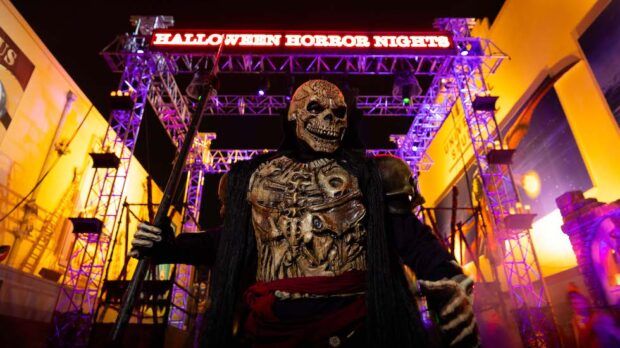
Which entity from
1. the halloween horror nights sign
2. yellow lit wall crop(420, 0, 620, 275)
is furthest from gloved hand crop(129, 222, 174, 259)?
the halloween horror nights sign

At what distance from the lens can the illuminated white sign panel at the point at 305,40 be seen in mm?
10047

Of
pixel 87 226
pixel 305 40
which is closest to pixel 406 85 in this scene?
pixel 305 40

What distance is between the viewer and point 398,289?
1639 mm

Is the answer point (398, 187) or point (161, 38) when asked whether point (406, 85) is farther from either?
point (398, 187)

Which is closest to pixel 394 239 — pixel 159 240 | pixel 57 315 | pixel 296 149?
pixel 296 149

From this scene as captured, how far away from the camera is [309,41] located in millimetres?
10172

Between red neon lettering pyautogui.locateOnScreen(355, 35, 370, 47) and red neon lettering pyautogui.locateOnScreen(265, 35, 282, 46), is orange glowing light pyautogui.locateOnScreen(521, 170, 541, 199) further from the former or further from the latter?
red neon lettering pyautogui.locateOnScreen(265, 35, 282, 46)

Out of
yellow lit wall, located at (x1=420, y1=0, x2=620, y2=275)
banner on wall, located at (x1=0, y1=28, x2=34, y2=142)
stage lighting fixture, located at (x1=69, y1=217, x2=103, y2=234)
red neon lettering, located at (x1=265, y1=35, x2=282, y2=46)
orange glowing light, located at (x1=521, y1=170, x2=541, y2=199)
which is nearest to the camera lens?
yellow lit wall, located at (x1=420, y1=0, x2=620, y2=275)

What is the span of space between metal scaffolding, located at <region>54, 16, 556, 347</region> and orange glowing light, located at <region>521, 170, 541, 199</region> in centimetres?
47

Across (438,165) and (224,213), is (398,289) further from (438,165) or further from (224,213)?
(438,165)

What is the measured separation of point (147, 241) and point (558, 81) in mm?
9578

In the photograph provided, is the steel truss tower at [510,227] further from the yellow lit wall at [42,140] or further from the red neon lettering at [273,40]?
the yellow lit wall at [42,140]

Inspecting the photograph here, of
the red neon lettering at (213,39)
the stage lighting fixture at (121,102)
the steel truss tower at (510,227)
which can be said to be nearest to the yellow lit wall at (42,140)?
the stage lighting fixture at (121,102)

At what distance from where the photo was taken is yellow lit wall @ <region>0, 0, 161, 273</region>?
325 inches
